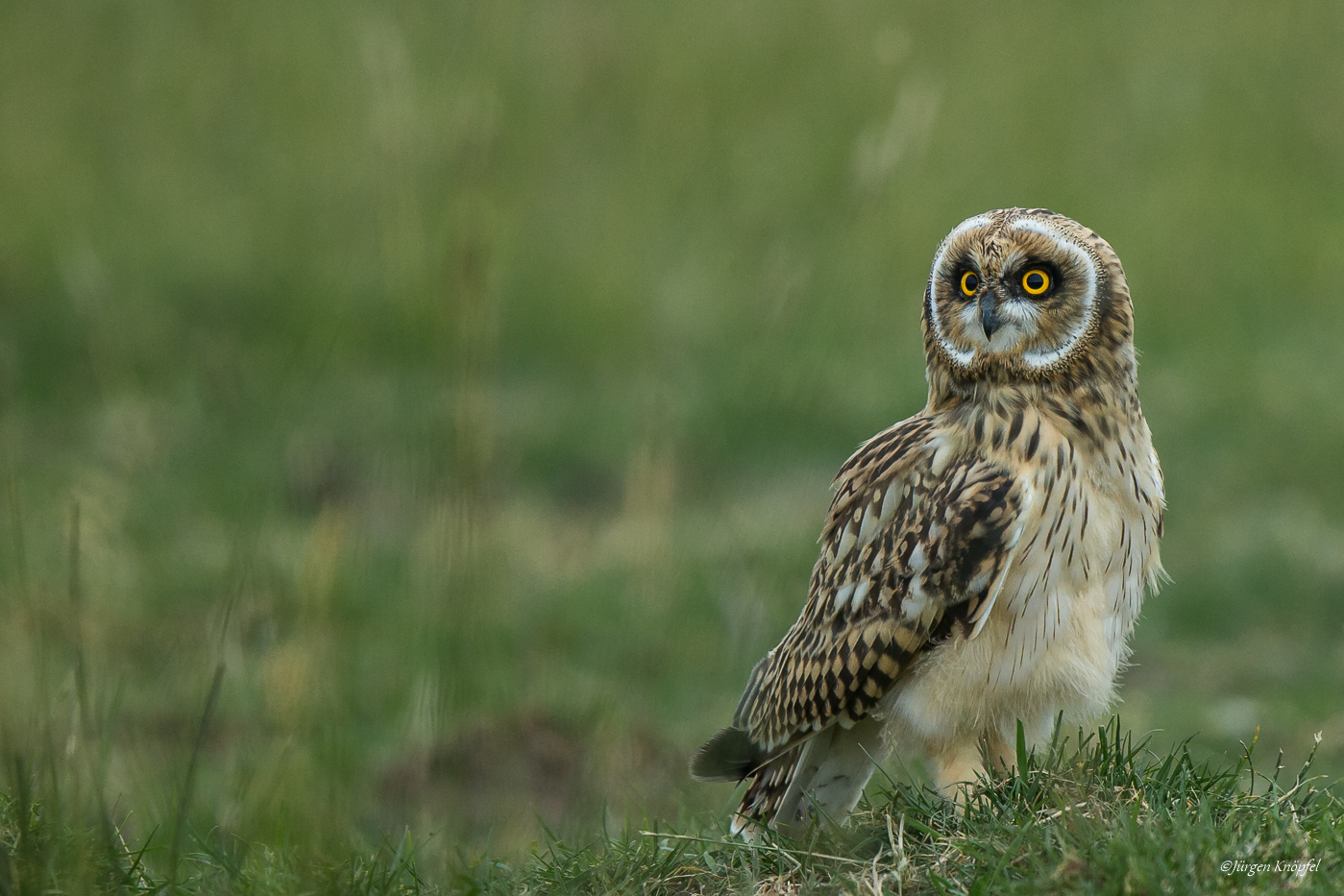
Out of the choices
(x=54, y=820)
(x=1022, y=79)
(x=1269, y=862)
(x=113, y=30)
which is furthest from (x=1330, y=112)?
(x=54, y=820)

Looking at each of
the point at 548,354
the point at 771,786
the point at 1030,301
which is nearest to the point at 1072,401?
the point at 1030,301

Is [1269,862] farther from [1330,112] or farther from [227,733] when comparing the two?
[1330,112]

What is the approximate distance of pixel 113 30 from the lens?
47.0ft

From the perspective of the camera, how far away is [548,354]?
1198cm

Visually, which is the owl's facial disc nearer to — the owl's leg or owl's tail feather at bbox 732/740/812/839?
the owl's leg

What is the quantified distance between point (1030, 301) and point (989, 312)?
0.37ft

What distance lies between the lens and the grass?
9.46ft

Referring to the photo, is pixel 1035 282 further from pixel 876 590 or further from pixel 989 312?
pixel 876 590

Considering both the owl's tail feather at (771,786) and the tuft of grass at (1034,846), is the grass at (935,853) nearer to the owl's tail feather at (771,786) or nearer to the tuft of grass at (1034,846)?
the tuft of grass at (1034,846)

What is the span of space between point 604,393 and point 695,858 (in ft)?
26.2

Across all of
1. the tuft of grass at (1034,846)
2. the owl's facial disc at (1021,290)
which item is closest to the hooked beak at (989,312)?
the owl's facial disc at (1021,290)

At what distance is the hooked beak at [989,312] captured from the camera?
12.5ft

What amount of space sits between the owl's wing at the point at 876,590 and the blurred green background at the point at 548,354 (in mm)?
224

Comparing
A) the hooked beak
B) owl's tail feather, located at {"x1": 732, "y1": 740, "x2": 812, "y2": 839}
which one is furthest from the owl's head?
owl's tail feather, located at {"x1": 732, "y1": 740, "x2": 812, "y2": 839}
